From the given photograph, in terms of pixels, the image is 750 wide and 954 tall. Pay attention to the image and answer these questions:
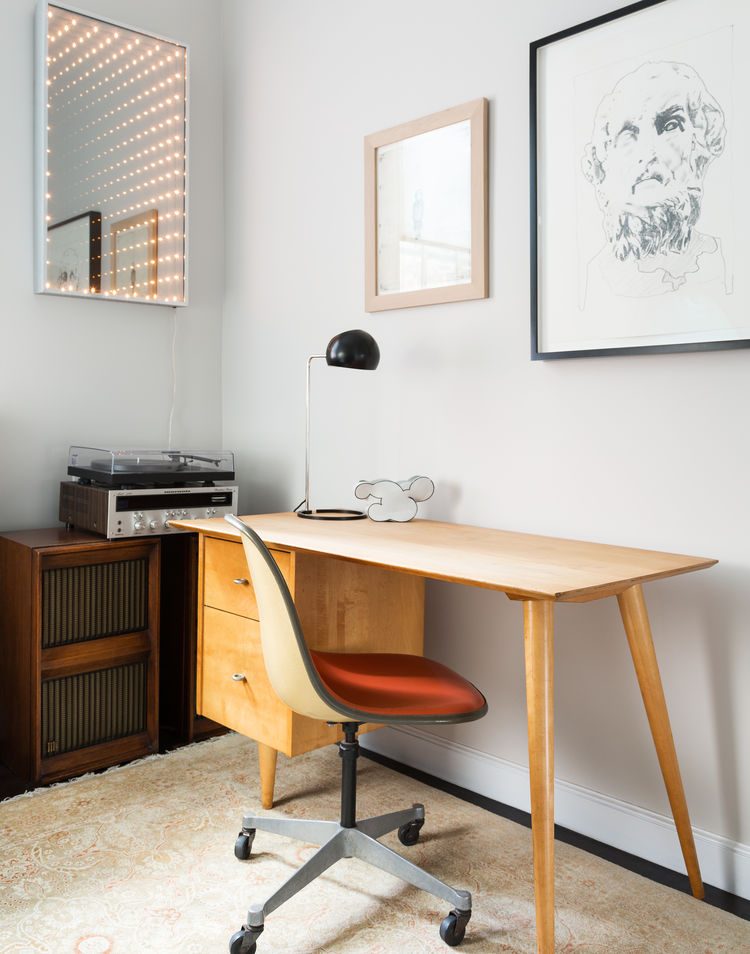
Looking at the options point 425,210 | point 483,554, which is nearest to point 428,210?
point 425,210

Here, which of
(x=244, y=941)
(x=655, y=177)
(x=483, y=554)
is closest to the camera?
(x=244, y=941)

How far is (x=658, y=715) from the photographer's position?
69.6 inches

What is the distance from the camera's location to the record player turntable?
2.46 meters

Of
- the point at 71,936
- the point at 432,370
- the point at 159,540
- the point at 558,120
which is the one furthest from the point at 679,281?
the point at 71,936

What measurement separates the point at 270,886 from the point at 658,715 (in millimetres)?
930

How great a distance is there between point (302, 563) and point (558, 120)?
1.28m

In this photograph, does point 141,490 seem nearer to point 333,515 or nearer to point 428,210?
point 333,515

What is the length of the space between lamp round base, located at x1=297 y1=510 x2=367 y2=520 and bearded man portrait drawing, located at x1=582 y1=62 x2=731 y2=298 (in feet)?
3.02

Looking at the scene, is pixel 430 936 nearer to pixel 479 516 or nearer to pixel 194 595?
pixel 479 516

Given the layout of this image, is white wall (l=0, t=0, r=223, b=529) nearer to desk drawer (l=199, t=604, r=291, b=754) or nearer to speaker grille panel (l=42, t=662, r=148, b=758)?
speaker grille panel (l=42, t=662, r=148, b=758)

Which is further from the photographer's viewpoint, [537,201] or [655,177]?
[537,201]

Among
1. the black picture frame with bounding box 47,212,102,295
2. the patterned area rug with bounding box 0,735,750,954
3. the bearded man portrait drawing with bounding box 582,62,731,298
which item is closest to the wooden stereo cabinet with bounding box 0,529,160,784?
the patterned area rug with bounding box 0,735,750,954

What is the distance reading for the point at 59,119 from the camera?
2717 millimetres

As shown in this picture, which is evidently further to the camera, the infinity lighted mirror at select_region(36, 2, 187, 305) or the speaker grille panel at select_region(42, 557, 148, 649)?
the infinity lighted mirror at select_region(36, 2, 187, 305)
